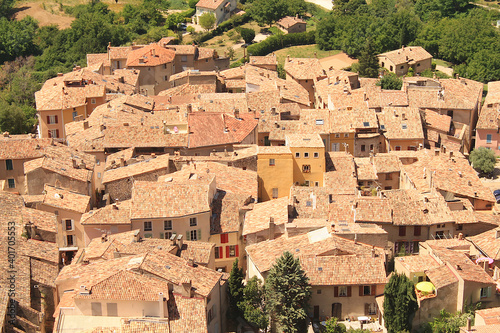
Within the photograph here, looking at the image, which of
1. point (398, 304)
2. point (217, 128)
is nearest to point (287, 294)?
point (398, 304)

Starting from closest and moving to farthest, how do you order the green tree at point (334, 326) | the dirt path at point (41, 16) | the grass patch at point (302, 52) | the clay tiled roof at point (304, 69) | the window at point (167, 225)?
the green tree at point (334, 326) < the window at point (167, 225) < the clay tiled roof at point (304, 69) < the grass patch at point (302, 52) < the dirt path at point (41, 16)

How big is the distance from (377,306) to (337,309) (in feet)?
9.36

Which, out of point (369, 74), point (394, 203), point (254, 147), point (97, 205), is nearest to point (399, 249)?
point (394, 203)

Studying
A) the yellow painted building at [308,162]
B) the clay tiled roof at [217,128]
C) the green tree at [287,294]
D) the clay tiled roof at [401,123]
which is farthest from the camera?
the clay tiled roof at [401,123]

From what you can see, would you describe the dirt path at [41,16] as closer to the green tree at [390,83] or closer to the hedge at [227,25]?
the hedge at [227,25]

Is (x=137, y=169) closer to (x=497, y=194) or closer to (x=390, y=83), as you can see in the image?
(x=497, y=194)

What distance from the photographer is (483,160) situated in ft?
279

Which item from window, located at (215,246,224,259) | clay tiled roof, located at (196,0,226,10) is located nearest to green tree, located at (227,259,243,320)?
window, located at (215,246,224,259)

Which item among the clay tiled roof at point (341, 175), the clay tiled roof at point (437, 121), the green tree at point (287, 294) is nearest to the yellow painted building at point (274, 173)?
the clay tiled roof at point (341, 175)

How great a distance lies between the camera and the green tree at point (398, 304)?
180ft

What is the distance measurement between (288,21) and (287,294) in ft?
306

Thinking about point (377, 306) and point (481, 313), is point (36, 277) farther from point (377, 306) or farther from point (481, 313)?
Answer: point (481, 313)

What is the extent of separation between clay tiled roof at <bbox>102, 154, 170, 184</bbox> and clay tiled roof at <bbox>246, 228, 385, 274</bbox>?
46.9ft

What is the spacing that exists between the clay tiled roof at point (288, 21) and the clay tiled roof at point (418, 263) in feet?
280
